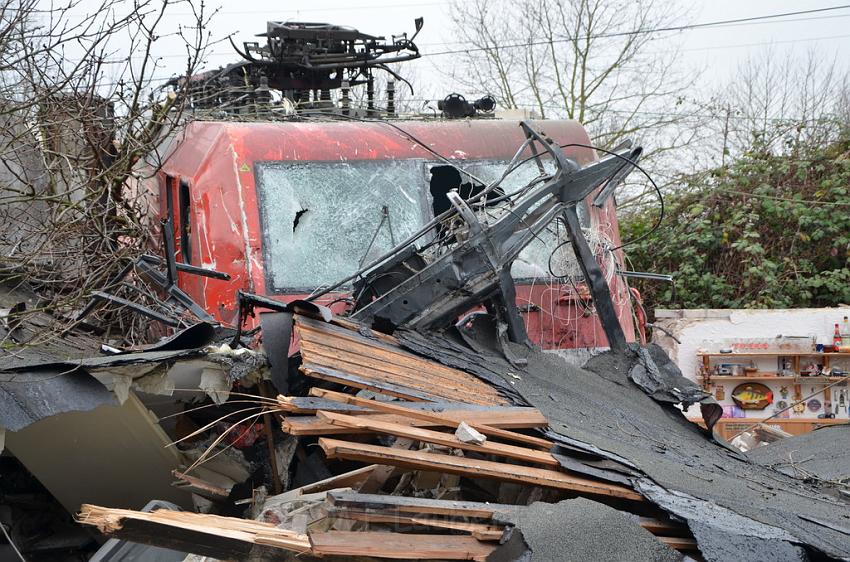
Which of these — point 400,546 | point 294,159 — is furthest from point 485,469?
point 294,159

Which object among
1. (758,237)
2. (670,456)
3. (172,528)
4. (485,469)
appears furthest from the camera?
(758,237)

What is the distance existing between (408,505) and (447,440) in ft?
1.51

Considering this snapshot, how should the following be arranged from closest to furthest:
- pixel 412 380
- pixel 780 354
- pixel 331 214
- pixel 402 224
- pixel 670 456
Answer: pixel 670 456 < pixel 412 380 < pixel 331 214 < pixel 402 224 < pixel 780 354

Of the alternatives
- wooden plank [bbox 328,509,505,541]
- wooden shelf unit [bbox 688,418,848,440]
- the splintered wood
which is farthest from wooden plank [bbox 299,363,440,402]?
wooden shelf unit [bbox 688,418,848,440]

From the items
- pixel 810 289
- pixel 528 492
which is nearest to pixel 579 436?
pixel 528 492

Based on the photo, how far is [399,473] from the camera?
4.69 m

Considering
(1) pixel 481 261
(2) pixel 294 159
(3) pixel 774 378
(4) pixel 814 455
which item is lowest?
(3) pixel 774 378

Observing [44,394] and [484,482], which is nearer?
[44,394]

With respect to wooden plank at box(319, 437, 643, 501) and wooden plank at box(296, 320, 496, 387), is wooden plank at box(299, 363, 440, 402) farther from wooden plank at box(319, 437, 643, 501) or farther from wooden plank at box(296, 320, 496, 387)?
wooden plank at box(319, 437, 643, 501)

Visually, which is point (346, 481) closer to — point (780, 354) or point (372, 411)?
point (372, 411)

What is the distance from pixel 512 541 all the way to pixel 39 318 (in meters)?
4.13

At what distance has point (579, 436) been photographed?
180 inches

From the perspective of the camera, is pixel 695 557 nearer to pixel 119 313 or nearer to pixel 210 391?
pixel 210 391

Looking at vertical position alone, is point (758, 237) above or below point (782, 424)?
above
